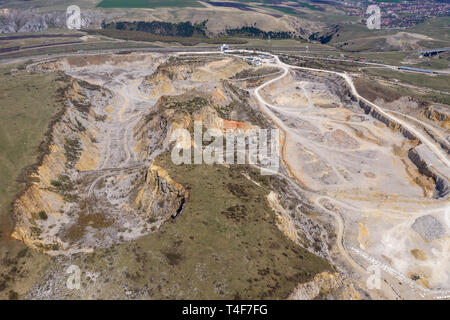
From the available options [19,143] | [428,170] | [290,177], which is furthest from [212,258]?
[428,170]

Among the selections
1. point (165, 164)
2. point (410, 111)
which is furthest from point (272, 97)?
point (165, 164)

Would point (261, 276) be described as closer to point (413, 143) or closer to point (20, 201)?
point (20, 201)

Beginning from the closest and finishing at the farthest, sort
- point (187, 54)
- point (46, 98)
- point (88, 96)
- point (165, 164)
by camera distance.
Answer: point (165, 164) < point (46, 98) < point (88, 96) < point (187, 54)

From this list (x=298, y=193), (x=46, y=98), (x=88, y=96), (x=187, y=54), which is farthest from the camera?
(x=187, y=54)

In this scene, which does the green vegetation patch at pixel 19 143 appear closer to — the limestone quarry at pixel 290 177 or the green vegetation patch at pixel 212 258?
the limestone quarry at pixel 290 177

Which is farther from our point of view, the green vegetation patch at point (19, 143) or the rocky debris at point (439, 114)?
the rocky debris at point (439, 114)

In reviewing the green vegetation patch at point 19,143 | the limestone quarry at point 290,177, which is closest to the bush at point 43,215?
the green vegetation patch at point 19,143
